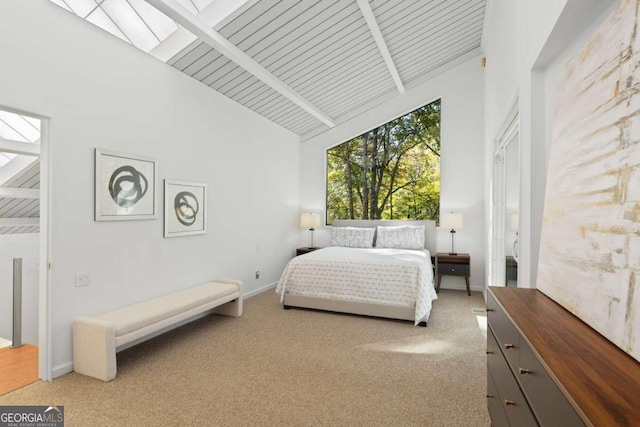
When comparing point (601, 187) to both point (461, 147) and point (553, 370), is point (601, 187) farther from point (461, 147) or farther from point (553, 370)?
point (461, 147)

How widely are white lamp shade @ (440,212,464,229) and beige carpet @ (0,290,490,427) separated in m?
2.03

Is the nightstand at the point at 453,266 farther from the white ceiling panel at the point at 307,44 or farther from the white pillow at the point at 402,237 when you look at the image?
the white ceiling panel at the point at 307,44

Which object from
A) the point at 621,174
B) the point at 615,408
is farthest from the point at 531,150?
the point at 615,408

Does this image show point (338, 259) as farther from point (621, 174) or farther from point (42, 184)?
point (621, 174)

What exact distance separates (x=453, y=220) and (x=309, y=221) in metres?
2.50

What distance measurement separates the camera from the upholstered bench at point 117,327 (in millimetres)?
2529

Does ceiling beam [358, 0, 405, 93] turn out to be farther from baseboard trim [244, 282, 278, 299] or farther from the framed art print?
baseboard trim [244, 282, 278, 299]

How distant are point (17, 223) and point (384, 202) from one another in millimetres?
5950

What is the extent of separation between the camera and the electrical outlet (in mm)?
2746

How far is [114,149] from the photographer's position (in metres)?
3.02

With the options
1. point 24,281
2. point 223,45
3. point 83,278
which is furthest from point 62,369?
point 223,45

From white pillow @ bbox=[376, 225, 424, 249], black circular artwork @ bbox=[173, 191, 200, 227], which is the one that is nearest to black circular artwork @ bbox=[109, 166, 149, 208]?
black circular artwork @ bbox=[173, 191, 200, 227]

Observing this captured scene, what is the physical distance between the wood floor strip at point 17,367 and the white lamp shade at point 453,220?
524cm

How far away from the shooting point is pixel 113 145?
3014 millimetres
